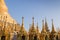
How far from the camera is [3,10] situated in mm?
54812

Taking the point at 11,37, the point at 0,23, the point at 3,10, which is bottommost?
the point at 11,37

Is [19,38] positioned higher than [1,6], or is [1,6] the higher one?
[1,6]

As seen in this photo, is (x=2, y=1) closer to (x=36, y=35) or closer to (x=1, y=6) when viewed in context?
(x=1, y=6)

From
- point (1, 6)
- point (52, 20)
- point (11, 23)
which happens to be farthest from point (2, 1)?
point (52, 20)

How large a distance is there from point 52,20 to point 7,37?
30.9 feet

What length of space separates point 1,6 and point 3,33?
20196 mm

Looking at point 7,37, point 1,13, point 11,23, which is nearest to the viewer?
point 7,37

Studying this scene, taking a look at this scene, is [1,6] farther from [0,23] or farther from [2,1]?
[0,23]

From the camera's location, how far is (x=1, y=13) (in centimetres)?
5269

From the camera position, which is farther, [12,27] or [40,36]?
[12,27]

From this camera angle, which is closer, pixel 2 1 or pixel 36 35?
pixel 36 35

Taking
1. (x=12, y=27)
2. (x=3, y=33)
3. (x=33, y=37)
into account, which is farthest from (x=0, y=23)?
(x=33, y=37)

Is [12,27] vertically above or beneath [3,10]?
beneath

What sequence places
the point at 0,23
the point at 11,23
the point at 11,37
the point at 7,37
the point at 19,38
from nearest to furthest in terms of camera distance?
the point at 19,38
the point at 7,37
the point at 11,37
the point at 0,23
the point at 11,23
